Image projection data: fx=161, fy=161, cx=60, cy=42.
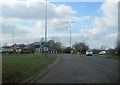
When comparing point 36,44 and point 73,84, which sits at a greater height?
point 36,44

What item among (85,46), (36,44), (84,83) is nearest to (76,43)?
(85,46)

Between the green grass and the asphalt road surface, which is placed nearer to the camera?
the asphalt road surface

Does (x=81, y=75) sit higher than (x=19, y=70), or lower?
lower

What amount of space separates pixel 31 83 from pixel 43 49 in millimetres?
21638

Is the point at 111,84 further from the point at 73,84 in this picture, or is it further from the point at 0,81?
the point at 0,81

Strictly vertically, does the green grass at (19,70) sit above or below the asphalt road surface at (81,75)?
above

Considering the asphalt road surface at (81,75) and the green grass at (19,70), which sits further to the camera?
the green grass at (19,70)

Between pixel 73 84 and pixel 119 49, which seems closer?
pixel 73 84

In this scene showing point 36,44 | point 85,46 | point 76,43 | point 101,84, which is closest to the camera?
point 101,84

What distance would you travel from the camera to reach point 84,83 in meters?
8.49

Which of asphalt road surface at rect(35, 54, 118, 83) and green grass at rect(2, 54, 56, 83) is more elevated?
green grass at rect(2, 54, 56, 83)

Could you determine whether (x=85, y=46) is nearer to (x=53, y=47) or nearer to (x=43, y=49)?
(x=53, y=47)

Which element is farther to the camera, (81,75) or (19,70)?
(19,70)

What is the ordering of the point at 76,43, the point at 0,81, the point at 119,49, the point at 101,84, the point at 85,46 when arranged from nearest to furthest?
the point at 101,84 → the point at 0,81 → the point at 119,49 → the point at 85,46 → the point at 76,43
